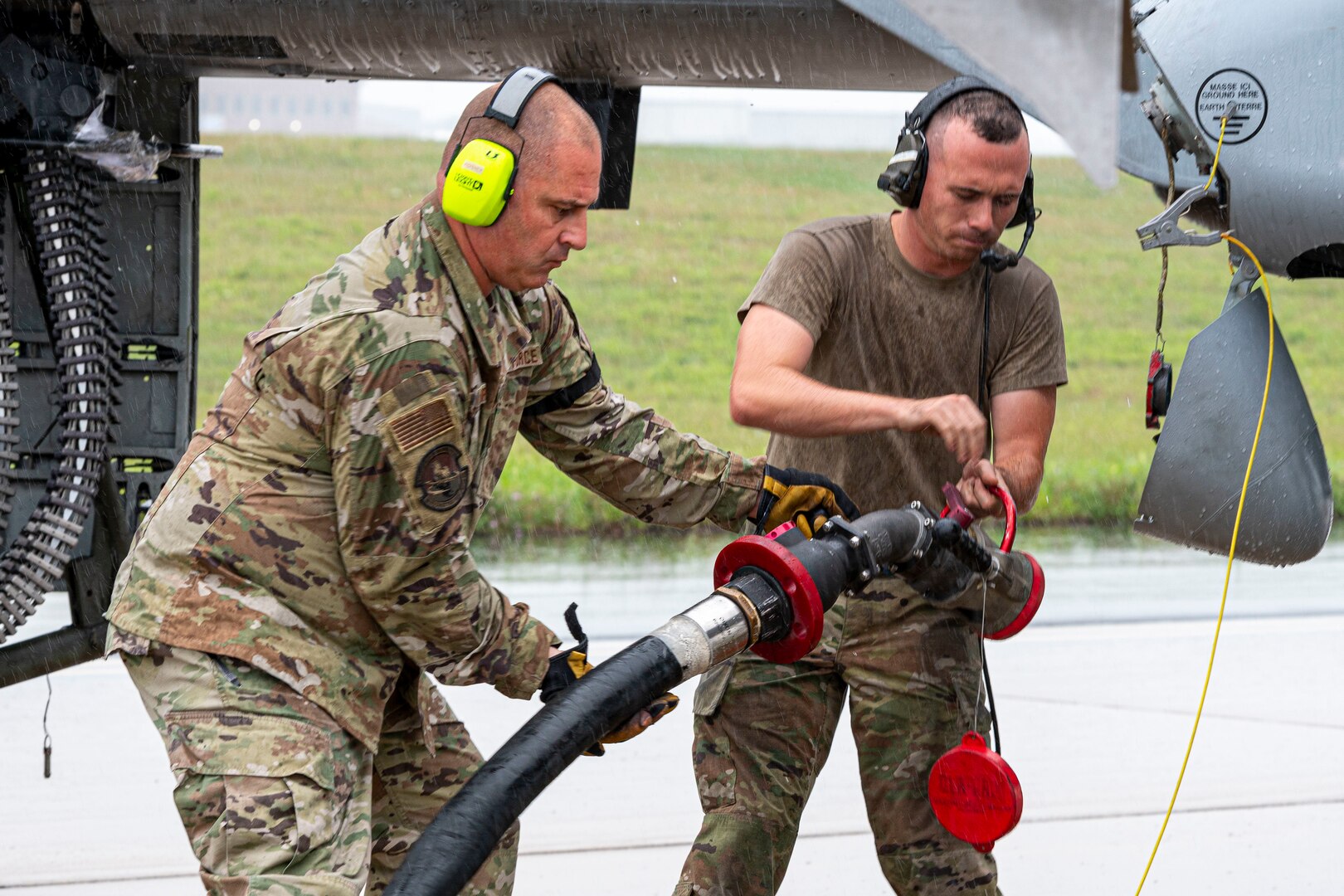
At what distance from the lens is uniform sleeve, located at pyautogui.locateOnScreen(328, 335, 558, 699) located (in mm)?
2260

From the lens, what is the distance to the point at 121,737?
17.5 ft

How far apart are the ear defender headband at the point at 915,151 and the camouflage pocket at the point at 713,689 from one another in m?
0.96

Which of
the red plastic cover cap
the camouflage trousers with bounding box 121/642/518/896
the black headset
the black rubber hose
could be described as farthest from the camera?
the black headset

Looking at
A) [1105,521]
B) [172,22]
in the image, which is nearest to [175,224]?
[172,22]

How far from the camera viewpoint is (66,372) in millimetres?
3471

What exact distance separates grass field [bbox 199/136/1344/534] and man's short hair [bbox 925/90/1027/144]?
7.76 m

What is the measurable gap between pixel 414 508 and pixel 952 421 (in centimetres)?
92

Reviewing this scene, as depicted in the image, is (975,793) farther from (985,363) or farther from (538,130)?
(538,130)

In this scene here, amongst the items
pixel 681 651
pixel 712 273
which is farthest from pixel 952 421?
pixel 712 273

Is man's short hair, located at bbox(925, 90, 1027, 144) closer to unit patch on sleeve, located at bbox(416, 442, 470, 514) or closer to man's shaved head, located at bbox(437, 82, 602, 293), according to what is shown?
man's shaved head, located at bbox(437, 82, 602, 293)

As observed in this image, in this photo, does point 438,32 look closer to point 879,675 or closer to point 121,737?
point 879,675

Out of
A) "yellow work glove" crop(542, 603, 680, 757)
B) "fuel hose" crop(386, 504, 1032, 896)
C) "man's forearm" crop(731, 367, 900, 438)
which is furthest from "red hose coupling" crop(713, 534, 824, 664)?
"man's forearm" crop(731, 367, 900, 438)

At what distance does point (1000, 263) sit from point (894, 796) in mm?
1051

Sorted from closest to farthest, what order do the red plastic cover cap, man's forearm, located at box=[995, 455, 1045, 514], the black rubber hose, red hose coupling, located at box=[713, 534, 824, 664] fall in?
the black rubber hose, red hose coupling, located at box=[713, 534, 824, 664], the red plastic cover cap, man's forearm, located at box=[995, 455, 1045, 514]
